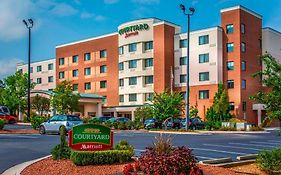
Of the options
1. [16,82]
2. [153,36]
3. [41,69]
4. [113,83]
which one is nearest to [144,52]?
[153,36]

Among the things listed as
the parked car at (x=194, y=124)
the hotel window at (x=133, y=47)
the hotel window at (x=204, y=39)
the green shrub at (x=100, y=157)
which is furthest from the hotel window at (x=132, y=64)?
the green shrub at (x=100, y=157)

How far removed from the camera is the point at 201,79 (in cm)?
5831

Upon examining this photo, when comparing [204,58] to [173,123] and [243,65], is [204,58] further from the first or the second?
[173,123]

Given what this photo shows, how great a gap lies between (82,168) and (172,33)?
53315 millimetres

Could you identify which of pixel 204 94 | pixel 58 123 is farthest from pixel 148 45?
pixel 58 123

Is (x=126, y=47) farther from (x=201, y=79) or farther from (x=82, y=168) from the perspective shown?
(x=82, y=168)

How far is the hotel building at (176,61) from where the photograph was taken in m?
55.7

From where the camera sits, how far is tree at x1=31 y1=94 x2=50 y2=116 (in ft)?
198

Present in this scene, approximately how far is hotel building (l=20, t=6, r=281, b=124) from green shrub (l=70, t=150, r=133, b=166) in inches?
1775

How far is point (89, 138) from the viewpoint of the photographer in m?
11.8

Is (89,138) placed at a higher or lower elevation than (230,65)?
lower

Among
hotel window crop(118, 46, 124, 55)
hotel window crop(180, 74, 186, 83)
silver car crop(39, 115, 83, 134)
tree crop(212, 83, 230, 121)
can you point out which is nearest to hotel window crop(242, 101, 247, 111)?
tree crop(212, 83, 230, 121)

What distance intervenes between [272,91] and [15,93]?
205ft

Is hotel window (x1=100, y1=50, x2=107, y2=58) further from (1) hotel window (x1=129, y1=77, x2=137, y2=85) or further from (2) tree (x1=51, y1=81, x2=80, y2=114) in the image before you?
(2) tree (x1=51, y1=81, x2=80, y2=114)
